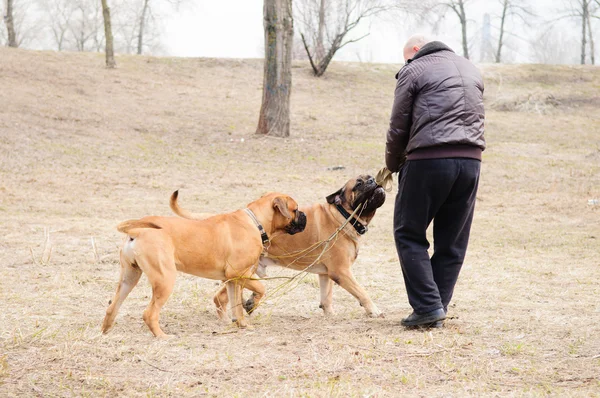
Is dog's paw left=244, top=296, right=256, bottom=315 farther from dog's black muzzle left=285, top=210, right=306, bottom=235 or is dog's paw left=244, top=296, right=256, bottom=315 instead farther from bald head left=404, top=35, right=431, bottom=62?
bald head left=404, top=35, right=431, bottom=62

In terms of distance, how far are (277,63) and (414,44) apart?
13.8m

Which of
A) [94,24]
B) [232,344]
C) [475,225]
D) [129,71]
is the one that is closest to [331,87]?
[129,71]

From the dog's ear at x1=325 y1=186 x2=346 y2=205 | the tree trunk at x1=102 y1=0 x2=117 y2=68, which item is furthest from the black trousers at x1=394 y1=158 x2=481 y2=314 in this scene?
the tree trunk at x1=102 y1=0 x2=117 y2=68

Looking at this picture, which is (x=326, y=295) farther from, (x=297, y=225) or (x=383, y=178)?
(x=383, y=178)

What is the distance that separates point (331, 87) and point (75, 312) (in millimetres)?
→ 23043

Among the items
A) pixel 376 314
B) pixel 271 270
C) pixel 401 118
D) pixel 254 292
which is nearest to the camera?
pixel 401 118

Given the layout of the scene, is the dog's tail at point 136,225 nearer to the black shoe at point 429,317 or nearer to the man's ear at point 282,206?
the man's ear at point 282,206

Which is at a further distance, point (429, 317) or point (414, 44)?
point (414, 44)

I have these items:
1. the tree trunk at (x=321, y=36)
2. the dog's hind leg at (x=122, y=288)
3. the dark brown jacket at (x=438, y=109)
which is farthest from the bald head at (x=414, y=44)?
the tree trunk at (x=321, y=36)

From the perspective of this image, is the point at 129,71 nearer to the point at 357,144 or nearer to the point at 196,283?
the point at 357,144

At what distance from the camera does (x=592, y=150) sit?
21.3 metres

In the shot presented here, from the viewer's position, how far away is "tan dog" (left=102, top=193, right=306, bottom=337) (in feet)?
18.0

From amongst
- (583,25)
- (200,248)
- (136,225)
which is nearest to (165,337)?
(200,248)

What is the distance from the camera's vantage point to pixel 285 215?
6.37 meters
